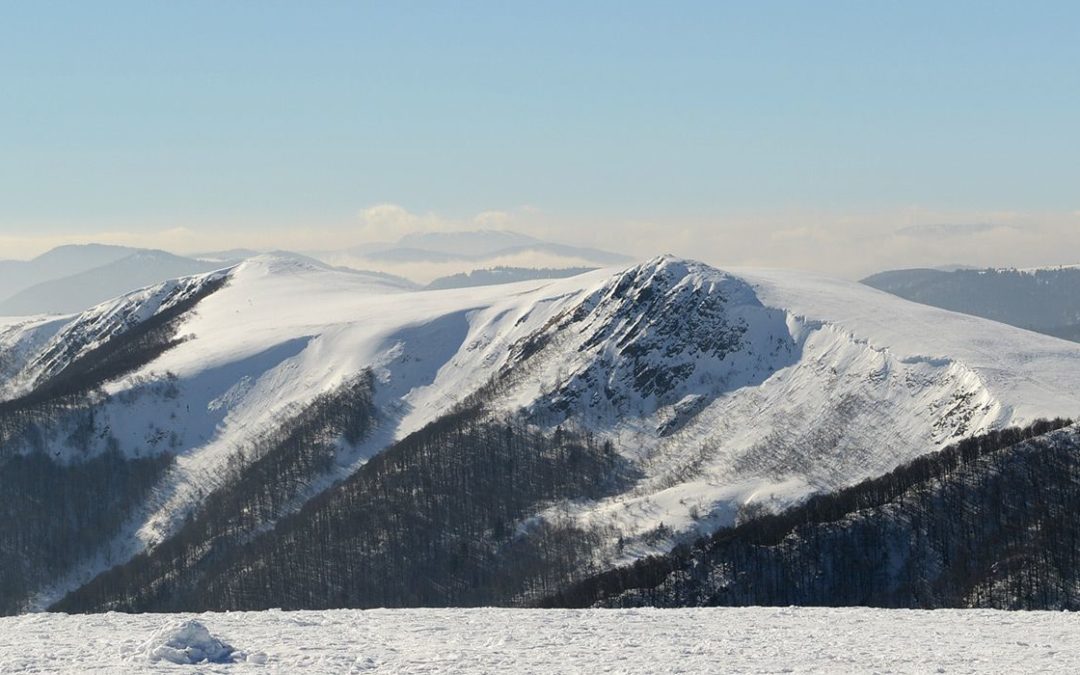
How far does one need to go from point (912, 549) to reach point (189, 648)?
478ft

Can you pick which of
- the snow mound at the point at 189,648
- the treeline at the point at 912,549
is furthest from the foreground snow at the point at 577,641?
the treeline at the point at 912,549

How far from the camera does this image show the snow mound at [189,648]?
4850cm

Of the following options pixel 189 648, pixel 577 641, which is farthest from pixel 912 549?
pixel 189 648

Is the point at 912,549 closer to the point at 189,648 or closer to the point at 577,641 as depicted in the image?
the point at 577,641

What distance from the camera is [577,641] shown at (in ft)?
181

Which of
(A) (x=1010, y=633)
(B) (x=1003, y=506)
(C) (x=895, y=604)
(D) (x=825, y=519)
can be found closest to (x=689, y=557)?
(D) (x=825, y=519)

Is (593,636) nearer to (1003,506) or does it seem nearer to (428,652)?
(428,652)

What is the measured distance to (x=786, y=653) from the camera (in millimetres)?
52812

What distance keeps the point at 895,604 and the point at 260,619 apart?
12672 cm

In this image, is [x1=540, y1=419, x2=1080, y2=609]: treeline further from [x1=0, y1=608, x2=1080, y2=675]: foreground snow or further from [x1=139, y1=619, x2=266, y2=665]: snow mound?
[x1=139, y1=619, x2=266, y2=665]: snow mound

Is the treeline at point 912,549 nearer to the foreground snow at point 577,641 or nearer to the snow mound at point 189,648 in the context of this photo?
the foreground snow at point 577,641

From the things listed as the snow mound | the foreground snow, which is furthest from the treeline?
the snow mound

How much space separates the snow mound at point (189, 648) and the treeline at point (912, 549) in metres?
126

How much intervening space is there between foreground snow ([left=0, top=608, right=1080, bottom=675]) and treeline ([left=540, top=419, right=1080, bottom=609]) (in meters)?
102
